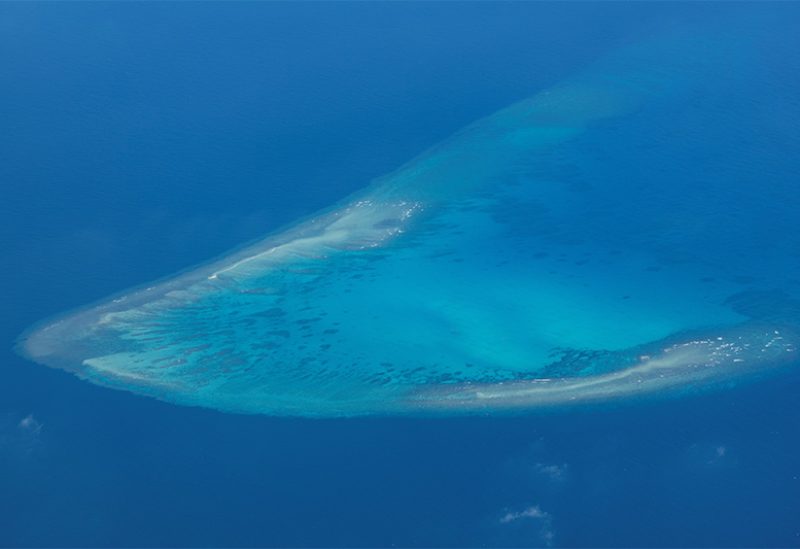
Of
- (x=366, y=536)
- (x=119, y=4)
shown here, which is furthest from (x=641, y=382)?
(x=119, y=4)

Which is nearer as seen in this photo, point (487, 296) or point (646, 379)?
point (646, 379)

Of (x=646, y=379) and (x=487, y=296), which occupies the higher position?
(x=487, y=296)

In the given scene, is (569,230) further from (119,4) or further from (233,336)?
(119,4)

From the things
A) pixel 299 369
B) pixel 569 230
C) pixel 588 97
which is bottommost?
pixel 299 369

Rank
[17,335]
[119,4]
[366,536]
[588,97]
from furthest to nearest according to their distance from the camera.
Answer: [119,4]
[588,97]
[17,335]
[366,536]

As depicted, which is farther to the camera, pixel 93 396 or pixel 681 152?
pixel 681 152

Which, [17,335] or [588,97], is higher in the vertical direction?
[588,97]

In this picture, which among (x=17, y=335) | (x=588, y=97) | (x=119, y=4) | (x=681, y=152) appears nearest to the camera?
(x=17, y=335)
